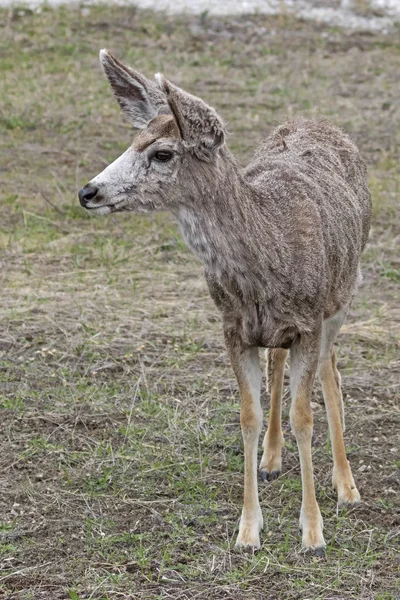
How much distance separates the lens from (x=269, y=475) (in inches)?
257

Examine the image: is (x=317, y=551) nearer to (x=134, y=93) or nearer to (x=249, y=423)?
(x=249, y=423)

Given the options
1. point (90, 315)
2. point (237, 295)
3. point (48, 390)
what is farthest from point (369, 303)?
point (237, 295)

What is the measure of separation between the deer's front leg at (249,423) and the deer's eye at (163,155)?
3.24ft

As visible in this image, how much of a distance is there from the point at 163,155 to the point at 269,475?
2234 millimetres

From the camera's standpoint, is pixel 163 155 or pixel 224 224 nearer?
pixel 163 155

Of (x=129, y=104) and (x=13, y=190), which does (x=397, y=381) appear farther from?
(x=13, y=190)

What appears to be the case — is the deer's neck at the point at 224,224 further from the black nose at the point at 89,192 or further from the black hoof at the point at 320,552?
the black hoof at the point at 320,552

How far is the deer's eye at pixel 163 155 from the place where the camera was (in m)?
5.16

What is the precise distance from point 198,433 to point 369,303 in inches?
104

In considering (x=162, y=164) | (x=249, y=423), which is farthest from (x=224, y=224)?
(x=249, y=423)

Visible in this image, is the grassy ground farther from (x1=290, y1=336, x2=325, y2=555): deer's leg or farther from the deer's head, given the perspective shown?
the deer's head

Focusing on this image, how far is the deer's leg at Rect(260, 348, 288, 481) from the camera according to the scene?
21.6 feet

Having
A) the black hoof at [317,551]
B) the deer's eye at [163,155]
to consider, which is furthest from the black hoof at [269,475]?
the deer's eye at [163,155]

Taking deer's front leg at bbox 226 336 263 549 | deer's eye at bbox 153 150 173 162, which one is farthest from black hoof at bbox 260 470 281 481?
deer's eye at bbox 153 150 173 162
